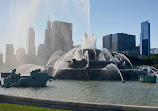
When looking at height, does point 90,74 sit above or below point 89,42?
below

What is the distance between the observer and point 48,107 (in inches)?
393

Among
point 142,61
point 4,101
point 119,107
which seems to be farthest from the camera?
point 142,61

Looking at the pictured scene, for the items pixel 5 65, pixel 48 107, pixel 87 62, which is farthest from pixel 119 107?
pixel 5 65

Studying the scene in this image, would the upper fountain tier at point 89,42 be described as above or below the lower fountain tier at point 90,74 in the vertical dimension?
above

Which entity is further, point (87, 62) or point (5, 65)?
point (5, 65)

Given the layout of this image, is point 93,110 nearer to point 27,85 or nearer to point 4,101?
point 4,101

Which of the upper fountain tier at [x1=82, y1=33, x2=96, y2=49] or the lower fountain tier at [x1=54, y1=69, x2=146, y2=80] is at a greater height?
the upper fountain tier at [x1=82, y1=33, x2=96, y2=49]

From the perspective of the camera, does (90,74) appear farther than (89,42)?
No

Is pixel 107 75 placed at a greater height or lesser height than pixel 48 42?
lesser

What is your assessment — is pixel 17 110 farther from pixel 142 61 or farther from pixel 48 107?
pixel 142 61

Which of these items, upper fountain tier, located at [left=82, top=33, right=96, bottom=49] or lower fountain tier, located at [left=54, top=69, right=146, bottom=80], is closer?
lower fountain tier, located at [left=54, top=69, right=146, bottom=80]

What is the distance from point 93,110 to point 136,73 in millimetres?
25598

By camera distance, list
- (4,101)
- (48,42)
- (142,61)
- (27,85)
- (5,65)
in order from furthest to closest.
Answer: (48,42), (5,65), (142,61), (27,85), (4,101)

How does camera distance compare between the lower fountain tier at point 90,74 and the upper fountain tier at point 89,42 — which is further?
the upper fountain tier at point 89,42
